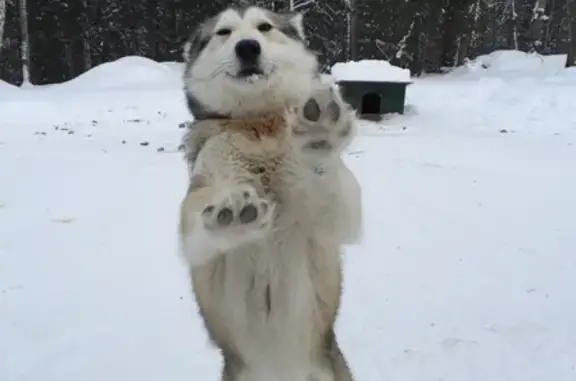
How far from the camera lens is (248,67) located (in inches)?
108

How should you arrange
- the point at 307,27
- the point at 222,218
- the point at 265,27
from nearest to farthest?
1. the point at 222,218
2. the point at 265,27
3. the point at 307,27

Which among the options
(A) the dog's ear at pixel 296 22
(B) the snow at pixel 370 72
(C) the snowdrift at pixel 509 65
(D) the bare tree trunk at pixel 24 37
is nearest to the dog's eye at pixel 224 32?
(A) the dog's ear at pixel 296 22

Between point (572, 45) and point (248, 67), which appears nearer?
point (248, 67)

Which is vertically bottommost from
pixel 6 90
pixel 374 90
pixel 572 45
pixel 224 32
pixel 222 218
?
pixel 6 90

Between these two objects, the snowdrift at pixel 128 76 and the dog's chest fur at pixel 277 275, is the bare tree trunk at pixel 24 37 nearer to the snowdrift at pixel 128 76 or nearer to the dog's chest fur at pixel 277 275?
the snowdrift at pixel 128 76

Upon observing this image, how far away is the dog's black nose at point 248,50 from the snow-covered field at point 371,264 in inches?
71.5

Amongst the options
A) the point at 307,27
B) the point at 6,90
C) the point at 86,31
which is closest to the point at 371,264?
the point at 6,90

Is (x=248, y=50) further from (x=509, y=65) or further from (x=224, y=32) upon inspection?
(x=509, y=65)

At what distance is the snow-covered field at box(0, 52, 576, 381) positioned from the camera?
3979 millimetres

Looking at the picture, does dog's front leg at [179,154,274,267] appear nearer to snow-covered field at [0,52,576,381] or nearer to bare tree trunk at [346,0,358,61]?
snow-covered field at [0,52,576,381]

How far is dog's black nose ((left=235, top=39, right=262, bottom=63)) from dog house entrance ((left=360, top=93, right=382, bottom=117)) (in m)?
11.2

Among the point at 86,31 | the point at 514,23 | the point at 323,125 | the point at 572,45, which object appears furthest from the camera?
the point at 514,23

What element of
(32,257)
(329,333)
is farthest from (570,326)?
(32,257)

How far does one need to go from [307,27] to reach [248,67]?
2132 cm
